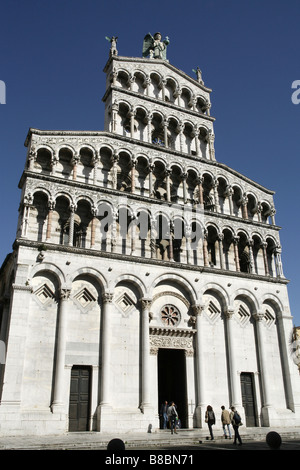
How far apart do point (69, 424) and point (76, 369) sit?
8.55 ft

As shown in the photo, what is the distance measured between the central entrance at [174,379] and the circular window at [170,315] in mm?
1734

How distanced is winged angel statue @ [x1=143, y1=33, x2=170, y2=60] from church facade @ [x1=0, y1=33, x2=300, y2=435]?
3401mm

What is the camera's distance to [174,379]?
26.2 metres

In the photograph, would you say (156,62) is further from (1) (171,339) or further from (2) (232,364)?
(2) (232,364)

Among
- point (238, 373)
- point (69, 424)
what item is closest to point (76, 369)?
point (69, 424)

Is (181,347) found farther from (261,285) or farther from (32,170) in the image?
(32,170)

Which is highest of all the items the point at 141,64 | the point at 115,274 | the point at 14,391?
the point at 141,64

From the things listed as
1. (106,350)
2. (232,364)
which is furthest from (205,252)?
(106,350)

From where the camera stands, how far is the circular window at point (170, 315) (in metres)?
25.0

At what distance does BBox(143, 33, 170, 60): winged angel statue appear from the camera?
118ft

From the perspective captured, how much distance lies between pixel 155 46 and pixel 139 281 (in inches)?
892

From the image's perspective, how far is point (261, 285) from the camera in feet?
94.0

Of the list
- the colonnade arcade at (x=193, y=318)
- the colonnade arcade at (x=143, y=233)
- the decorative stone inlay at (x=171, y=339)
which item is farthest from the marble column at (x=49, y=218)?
the decorative stone inlay at (x=171, y=339)

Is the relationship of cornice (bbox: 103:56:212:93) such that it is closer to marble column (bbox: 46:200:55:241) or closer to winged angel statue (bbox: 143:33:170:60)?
winged angel statue (bbox: 143:33:170:60)
